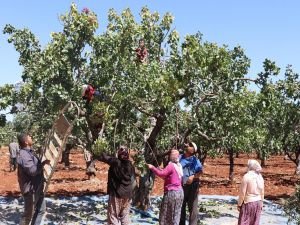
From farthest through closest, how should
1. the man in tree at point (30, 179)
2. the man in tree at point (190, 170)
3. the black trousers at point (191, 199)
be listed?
the black trousers at point (191, 199) < the man in tree at point (190, 170) < the man in tree at point (30, 179)

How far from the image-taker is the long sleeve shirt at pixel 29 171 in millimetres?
7688

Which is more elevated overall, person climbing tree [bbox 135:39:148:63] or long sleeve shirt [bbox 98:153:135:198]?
person climbing tree [bbox 135:39:148:63]

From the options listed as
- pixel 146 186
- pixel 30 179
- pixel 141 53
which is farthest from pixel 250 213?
pixel 146 186

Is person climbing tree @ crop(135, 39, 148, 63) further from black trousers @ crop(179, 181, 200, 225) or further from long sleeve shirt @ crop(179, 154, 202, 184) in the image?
black trousers @ crop(179, 181, 200, 225)

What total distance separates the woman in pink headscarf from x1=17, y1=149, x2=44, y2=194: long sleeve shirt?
11.7ft

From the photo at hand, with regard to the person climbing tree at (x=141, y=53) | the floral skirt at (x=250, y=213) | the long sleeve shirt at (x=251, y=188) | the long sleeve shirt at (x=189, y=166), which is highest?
the person climbing tree at (x=141, y=53)

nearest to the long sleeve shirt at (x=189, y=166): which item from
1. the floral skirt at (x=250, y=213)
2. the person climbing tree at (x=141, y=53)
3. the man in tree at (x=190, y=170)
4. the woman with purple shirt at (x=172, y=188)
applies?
the man in tree at (x=190, y=170)

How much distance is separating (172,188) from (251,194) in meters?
1.42

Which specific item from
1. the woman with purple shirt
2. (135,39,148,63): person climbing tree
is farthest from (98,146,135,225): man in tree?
(135,39,148,63): person climbing tree

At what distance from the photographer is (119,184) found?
28.5 feet

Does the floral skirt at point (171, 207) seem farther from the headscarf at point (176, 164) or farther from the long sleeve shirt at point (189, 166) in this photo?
the long sleeve shirt at point (189, 166)

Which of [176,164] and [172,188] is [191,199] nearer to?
[172,188]

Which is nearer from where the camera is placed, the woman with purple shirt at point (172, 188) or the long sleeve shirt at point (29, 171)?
the long sleeve shirt at point (29, 171)

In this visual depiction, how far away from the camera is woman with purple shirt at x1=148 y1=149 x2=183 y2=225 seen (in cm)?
848
